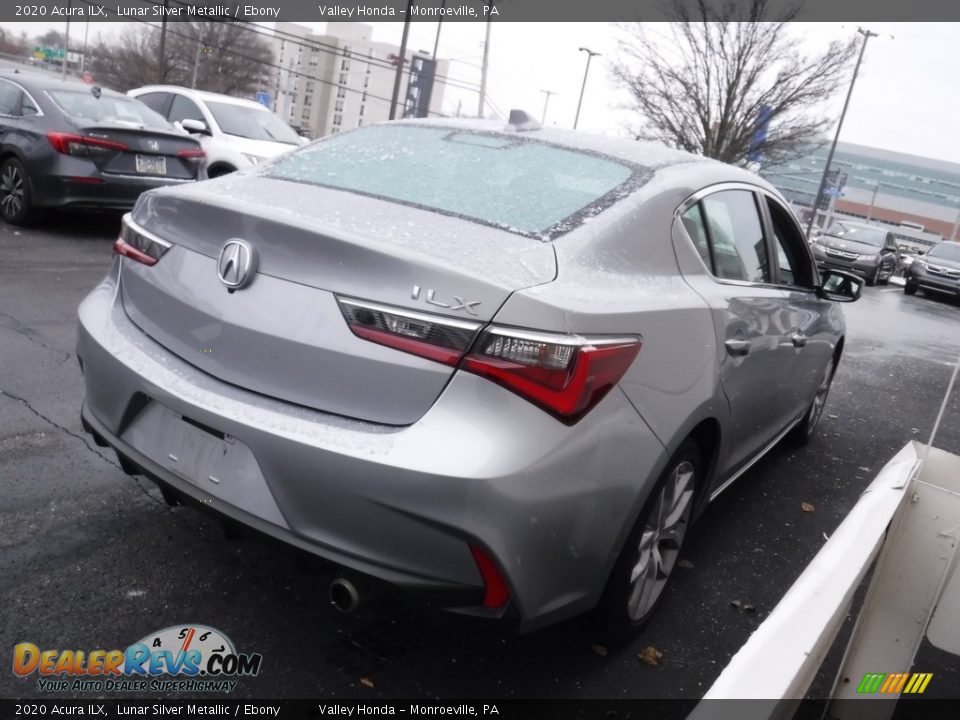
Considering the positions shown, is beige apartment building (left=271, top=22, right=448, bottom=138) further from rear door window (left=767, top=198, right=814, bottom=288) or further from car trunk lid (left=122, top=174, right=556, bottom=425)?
car trunk lid (left=122, top=174, right=556, bottom=425)

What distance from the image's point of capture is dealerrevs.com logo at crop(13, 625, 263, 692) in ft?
7.41

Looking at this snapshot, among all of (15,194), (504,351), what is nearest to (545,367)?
(504,351)

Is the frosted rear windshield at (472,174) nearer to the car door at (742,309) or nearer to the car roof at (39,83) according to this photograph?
the car door at (742,309)

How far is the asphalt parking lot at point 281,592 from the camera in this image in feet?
8.02

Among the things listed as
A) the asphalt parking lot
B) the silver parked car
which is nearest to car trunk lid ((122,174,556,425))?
the silver parked car

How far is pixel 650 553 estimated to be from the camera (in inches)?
107

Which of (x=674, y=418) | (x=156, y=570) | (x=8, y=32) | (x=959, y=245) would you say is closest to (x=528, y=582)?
(x=674, y=418)

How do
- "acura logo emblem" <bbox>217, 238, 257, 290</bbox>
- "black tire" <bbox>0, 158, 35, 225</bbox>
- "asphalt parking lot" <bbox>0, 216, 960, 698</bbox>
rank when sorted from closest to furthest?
"acura logo emblem" <bbox>217, 238, 257, 290</bbox>
"asphalt parking lot" <bbox>0, 216, 960, 698</bbox>
"black tire" <bbox>0, 158, 35, 225</bbox>

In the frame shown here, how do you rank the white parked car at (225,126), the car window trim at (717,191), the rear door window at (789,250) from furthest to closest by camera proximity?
1. the white parked car at (225,126)
2. the rear door window at (789,250)
3. the car window trim at (717,191)

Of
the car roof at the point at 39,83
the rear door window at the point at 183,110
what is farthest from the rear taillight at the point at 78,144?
the rear door window at the point at 183,110

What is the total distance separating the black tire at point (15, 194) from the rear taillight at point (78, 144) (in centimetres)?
47

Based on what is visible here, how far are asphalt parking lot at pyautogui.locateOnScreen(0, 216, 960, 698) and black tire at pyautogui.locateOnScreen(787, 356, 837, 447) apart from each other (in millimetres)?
546

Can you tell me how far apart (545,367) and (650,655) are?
1252mm

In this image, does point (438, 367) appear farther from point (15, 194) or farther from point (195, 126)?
point (195, 126)
